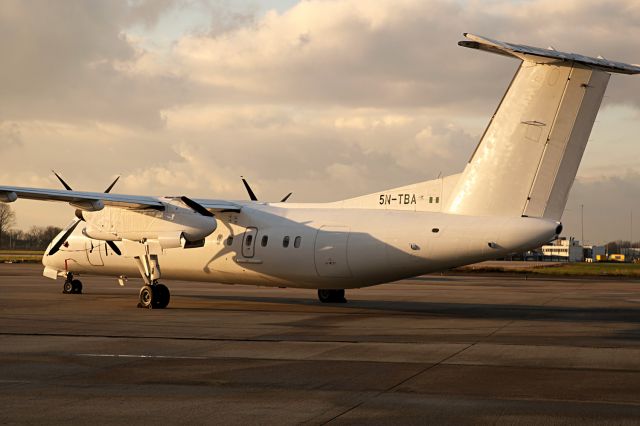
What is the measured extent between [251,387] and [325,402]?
1511mm

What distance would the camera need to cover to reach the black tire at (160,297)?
25234mm

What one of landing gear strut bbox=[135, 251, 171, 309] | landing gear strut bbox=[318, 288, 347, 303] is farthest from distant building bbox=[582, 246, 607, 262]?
landing gear strut bbox=[135, 251, 171, 309]

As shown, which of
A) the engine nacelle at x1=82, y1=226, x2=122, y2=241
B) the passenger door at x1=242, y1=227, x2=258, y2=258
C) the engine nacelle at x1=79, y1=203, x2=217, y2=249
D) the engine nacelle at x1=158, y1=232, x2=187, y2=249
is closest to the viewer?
the engine nacelle at x1=79, y1=203, x2=217, y2=249

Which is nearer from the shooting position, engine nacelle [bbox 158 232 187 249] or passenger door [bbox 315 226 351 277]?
passenger door [bbox 315 226 351 277]

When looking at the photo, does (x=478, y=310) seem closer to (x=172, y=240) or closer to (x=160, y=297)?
(x=172, y=240)

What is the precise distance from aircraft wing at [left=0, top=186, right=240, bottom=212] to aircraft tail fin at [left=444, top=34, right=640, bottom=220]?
29.9 feet

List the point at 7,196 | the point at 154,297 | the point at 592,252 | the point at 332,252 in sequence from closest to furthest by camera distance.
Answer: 1. the point at 7,196
2. the point at 332,252
3. the point at 154,297
4. the point at 592,252

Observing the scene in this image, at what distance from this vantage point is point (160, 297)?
25312mm

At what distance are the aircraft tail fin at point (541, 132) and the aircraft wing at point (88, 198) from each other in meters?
9.11

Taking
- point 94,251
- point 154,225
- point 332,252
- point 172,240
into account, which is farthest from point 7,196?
point 332,252

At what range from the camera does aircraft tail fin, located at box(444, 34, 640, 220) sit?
62.0 feet

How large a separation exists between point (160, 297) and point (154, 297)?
7.6 inches

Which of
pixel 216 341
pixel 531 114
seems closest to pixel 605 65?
pixel 531 114

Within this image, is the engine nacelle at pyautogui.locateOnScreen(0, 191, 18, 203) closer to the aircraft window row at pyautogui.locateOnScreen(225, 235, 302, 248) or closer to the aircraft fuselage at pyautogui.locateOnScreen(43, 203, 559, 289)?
the aircraft fuselage at pyautogui.locateOnScreen(43, 203, 559, 289)
